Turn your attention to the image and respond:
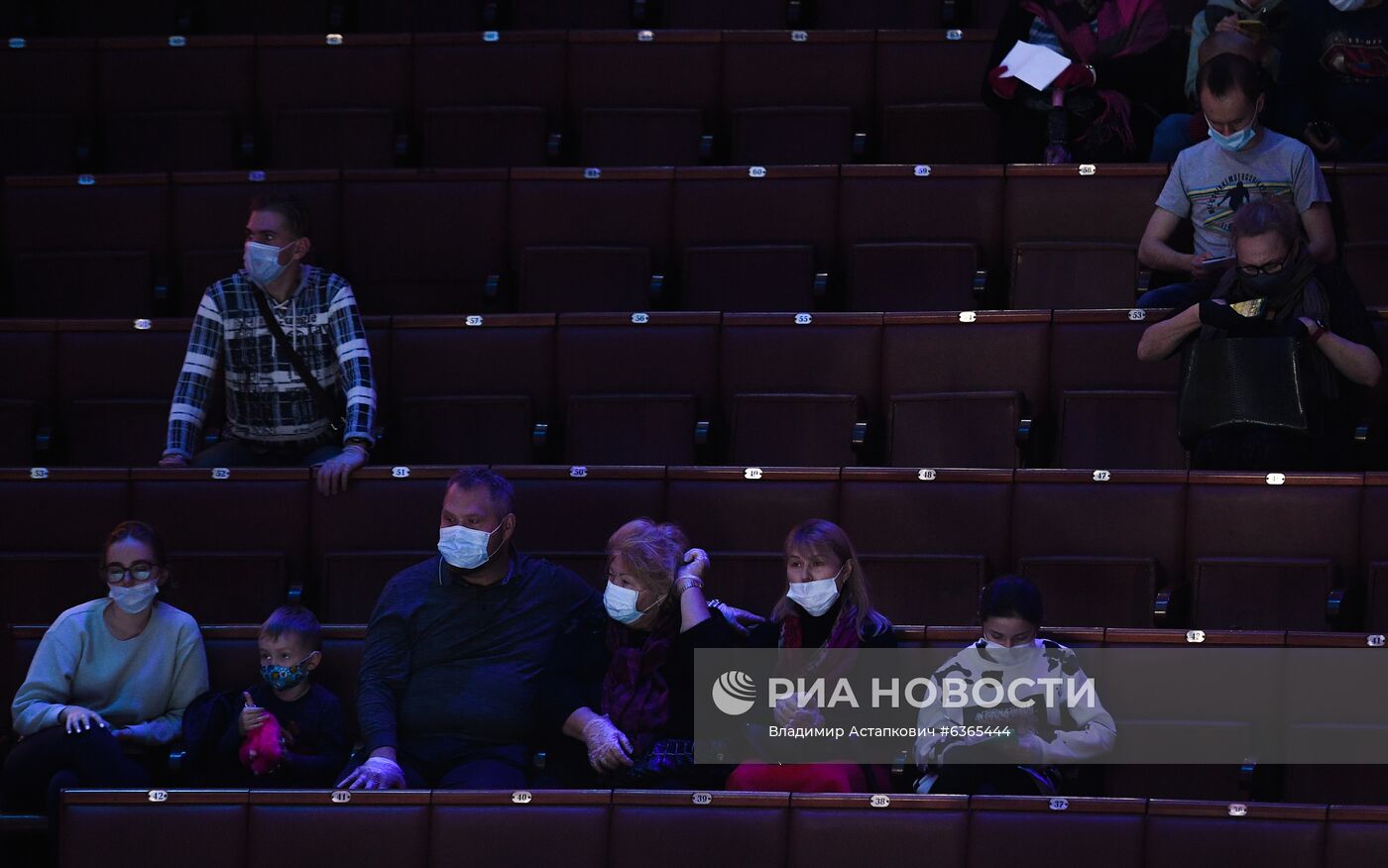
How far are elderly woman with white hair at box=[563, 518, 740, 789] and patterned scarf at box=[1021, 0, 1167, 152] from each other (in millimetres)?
1258

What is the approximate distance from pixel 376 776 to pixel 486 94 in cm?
161

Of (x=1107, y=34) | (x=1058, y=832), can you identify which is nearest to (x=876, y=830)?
(x=1058, y=832)

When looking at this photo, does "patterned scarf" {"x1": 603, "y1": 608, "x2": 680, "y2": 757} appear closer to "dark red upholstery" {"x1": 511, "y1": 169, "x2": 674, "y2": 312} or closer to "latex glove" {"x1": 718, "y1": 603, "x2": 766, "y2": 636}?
"latex glove" {"x1": 718, "y1": 603, "x2": 766, "y2": 636}

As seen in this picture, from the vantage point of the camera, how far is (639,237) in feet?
10.2

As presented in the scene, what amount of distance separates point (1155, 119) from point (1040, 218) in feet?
1.01

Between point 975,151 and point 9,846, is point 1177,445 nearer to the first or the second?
point 975,151

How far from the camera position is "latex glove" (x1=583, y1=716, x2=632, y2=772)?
83.0 inches

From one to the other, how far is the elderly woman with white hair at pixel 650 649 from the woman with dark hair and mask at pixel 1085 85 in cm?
120

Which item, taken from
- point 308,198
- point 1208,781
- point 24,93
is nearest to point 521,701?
point 1208,781

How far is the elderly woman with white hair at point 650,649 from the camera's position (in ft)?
7.06

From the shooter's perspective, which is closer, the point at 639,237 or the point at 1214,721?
the point at 1214,721

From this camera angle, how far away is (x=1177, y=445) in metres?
2.68

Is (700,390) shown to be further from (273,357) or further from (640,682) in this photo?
(640,682)

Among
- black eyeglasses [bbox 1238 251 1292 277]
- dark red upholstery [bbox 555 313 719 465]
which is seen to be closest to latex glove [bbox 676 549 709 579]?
dark red upholstery [bbox 555 313 719 465]
